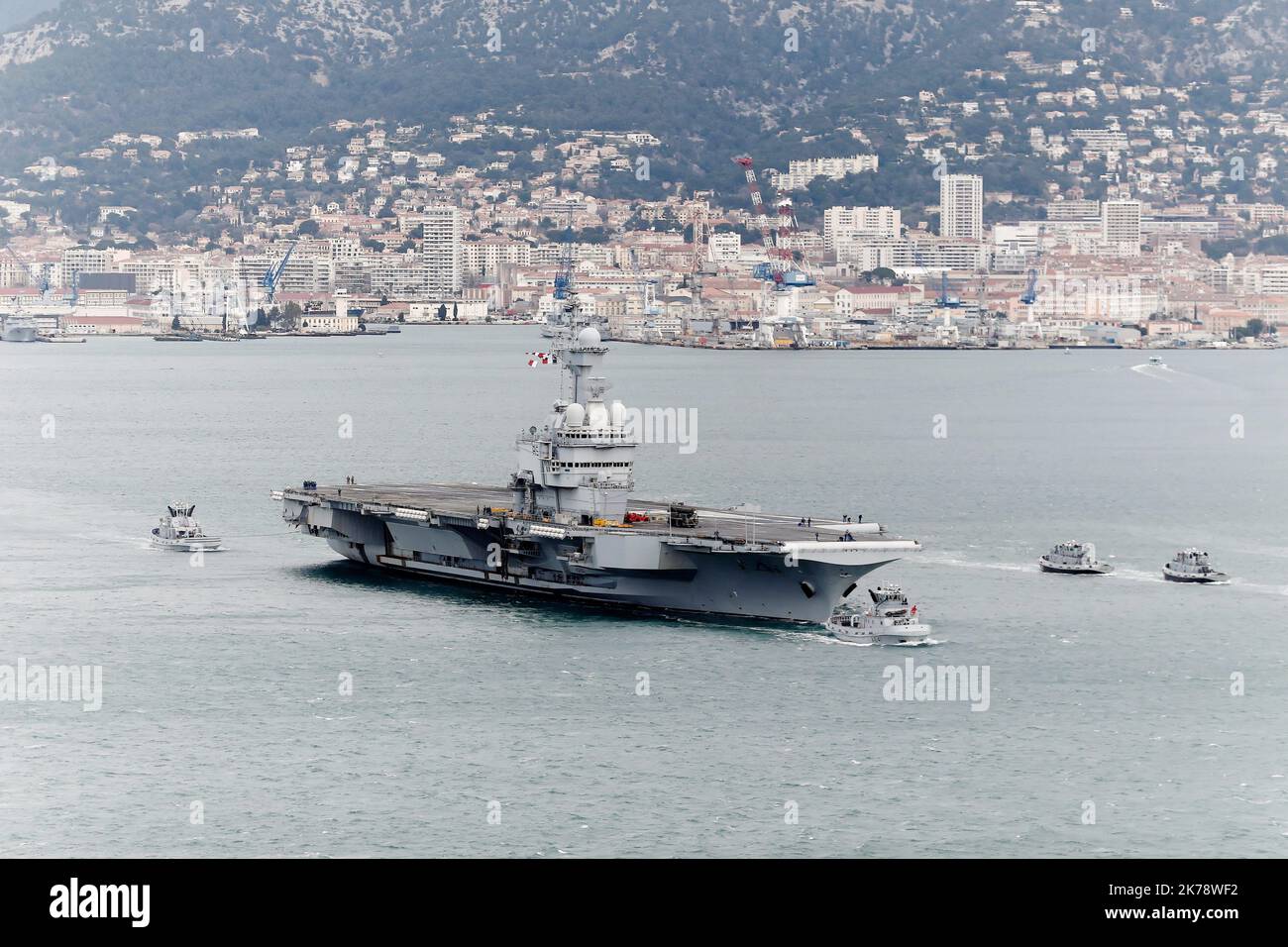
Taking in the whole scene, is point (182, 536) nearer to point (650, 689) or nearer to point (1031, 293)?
point (650, 689)

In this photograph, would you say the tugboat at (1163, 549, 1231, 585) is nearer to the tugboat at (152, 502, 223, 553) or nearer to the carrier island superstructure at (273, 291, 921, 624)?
the carrier island superstructure at (273, 291, 921, 624)

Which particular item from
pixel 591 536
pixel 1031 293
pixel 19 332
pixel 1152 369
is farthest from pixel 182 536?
pixel 1031 293

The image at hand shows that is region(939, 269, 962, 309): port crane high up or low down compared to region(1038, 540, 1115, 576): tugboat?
up

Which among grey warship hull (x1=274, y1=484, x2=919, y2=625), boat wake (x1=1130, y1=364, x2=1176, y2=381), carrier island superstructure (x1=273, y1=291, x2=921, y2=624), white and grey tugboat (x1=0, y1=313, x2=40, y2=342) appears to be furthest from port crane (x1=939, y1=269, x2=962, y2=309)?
grey warship hull (x1=274, y1=484, x2=919, y2=625)

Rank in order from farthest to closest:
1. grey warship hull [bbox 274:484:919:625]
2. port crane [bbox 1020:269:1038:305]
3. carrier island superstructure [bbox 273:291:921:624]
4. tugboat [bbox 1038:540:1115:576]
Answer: port crane [bbox 1020:269:1038:305], tugboat [bbox 1038:540:1115:576], carrier island superstructure [bbox 273:291:921:624], grey warship hull [bbox 274:484:919:625]

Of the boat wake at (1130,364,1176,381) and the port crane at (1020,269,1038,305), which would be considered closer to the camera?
the boat wake at (1130,364,1176,381)

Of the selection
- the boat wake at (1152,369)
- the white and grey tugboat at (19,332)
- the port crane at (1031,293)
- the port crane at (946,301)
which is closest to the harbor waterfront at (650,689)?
the boat wake at (1152,369)

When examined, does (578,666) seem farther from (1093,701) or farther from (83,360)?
(83,360)

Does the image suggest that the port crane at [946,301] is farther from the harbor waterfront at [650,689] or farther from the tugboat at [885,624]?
the tugboat at [885,624]
